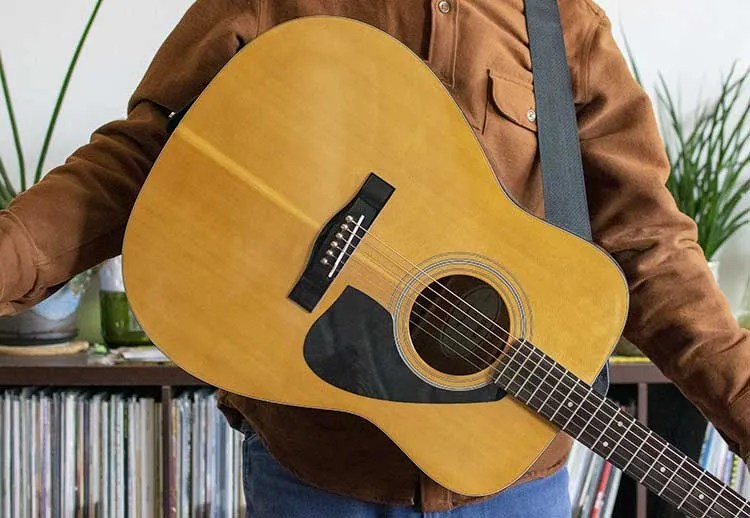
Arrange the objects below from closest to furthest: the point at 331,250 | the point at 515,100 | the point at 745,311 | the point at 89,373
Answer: the point at 331,250, the point at 515,100, the point at 89,373, the point at 745,311

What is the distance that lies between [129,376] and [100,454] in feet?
0.65

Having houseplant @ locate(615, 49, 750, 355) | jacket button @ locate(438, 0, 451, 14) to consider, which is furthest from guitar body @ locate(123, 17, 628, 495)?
houseplant @ locate(615, 49, 750, 355)

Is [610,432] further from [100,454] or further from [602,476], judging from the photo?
[100,454]

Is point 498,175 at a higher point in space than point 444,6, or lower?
lower

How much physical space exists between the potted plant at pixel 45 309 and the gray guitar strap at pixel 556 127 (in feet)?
3.25

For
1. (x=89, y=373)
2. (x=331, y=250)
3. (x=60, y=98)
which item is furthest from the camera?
(x=60, y=98)

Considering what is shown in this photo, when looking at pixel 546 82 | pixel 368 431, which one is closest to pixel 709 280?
pixel 546 82

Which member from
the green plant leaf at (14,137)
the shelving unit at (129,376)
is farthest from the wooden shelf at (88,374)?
the green plant leaf at (14,137)

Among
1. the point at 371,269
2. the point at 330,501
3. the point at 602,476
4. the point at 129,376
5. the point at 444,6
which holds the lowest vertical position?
the point at 602,476

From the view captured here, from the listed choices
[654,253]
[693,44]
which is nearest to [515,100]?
[654,253]

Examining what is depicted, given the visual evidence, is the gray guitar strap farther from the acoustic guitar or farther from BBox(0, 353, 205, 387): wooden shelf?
BBox(0, 353, 205, 387): wooden shelf

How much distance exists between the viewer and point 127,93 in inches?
71.4

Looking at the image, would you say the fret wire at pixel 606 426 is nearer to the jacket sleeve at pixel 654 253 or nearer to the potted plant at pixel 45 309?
the jacket sleeve at pixel 654 253

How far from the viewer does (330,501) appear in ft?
2.86
